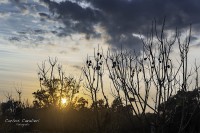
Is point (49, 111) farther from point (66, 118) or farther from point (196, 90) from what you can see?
point (196, 90)

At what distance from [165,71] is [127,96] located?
0.79m

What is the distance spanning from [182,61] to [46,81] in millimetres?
28732

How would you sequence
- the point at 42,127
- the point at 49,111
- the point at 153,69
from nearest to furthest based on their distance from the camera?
the point at 153,69, the point at 42,127, the point at 49,111

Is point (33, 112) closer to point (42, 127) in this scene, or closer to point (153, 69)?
point (42, 127)

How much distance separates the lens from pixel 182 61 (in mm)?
6199

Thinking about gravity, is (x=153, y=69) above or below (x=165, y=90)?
above

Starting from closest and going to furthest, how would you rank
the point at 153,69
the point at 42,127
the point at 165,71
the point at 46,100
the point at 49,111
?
the point at 165,71 → the point at 153,69 → the point at 42,127 → the point at 49,111 → the point at 46,100

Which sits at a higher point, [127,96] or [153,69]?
[153,69]

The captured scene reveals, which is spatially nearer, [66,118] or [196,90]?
[196,90]

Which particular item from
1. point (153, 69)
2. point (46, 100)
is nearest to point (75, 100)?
point (46, 100)

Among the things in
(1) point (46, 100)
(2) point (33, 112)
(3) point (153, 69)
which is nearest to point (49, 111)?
(2) point (33, 112)

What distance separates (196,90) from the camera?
6379 millimetres

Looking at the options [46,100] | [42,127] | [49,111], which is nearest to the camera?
[42,127]

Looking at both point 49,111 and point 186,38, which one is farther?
point 49,111
